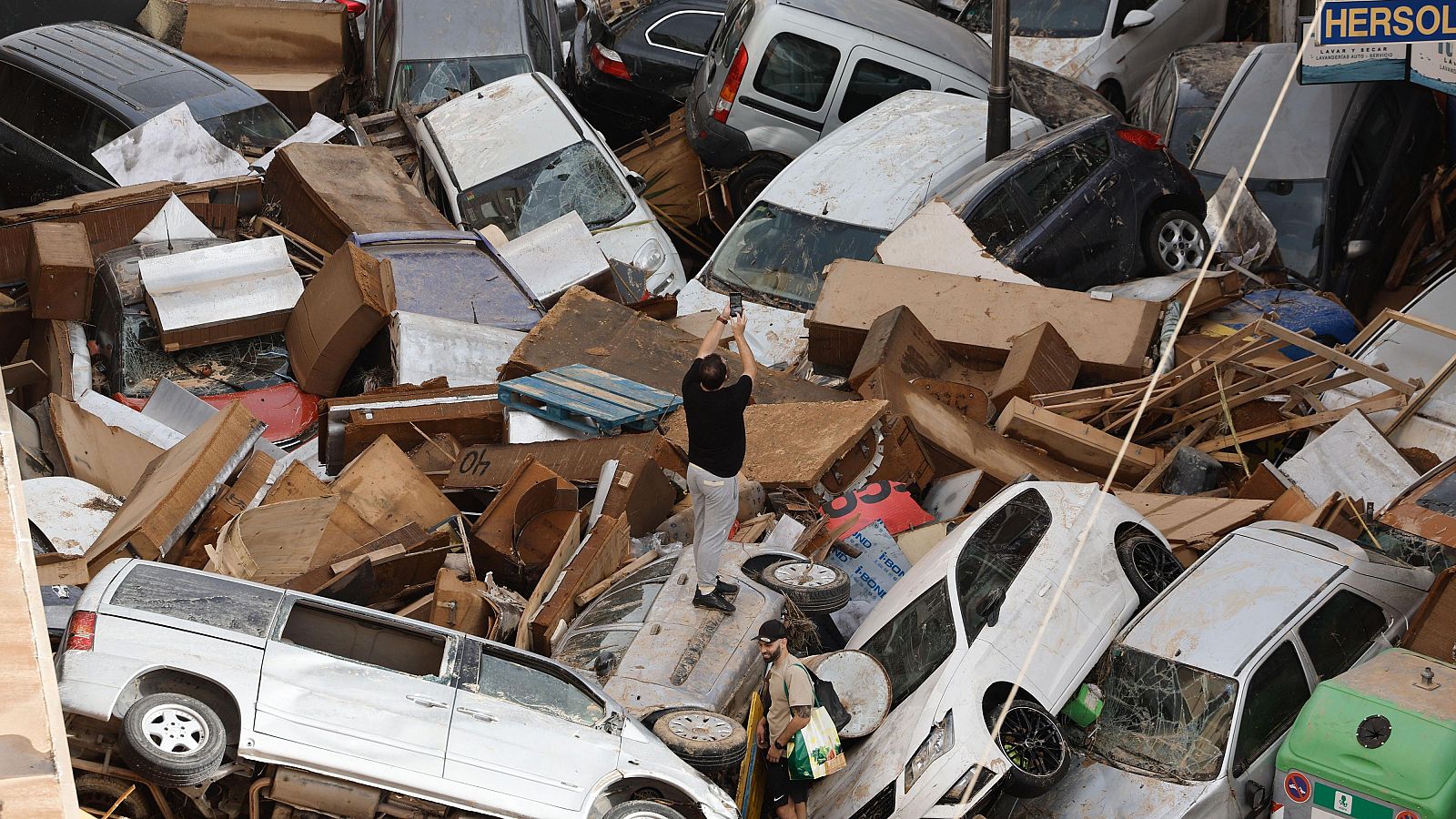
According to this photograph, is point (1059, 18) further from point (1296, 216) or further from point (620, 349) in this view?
point (620, 349)

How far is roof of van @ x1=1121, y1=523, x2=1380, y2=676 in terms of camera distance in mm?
6387

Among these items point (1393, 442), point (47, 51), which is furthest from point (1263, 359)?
point (47, 51)

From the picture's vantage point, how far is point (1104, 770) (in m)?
6.20

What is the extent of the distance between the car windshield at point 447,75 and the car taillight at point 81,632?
9.14 meters

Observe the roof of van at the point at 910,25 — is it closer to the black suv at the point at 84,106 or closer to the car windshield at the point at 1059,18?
the car windshield at the point at 1059,18

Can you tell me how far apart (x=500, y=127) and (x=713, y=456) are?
6264 mm

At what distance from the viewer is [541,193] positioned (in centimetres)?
1188

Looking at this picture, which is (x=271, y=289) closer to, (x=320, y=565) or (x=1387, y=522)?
(x=320, y=565)

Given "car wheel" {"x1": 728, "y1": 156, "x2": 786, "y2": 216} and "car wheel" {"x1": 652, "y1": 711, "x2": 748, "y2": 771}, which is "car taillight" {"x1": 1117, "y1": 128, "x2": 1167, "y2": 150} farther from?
"car wheel" {"x1": 652, "y1": 711, "x2": 748, "y2": 771}

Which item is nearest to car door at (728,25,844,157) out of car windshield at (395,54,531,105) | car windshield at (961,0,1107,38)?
car windshield at (395,54,531,105)

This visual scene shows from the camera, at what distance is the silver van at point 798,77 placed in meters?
12.5

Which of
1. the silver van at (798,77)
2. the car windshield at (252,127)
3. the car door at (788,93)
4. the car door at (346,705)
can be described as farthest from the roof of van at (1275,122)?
the car door at (346,705)

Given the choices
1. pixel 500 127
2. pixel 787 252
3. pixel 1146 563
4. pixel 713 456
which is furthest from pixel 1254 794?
pixel 500 127

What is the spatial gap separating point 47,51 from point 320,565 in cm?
764
